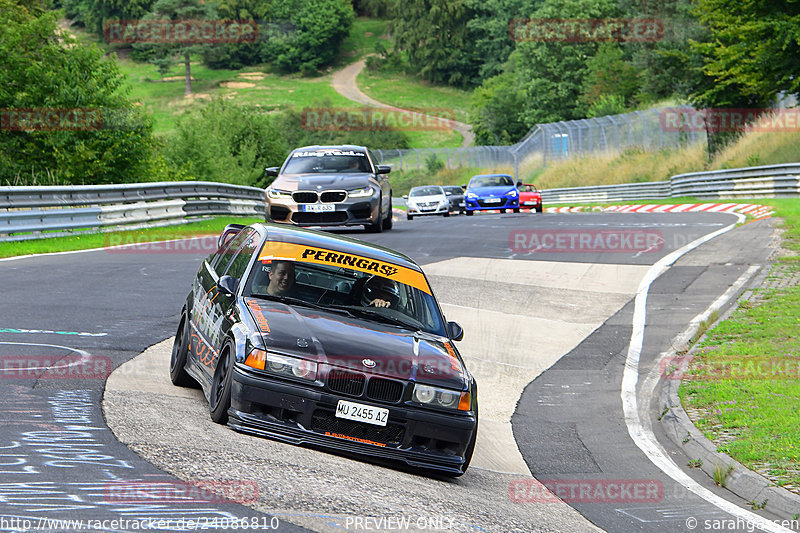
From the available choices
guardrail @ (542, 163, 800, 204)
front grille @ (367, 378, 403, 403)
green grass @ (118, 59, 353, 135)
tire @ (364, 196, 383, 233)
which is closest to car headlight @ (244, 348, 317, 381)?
front grille @ (367, 378, 403, 403)

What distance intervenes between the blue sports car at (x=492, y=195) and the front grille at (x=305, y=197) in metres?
15.8

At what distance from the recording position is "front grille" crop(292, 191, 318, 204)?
2025 centimetres

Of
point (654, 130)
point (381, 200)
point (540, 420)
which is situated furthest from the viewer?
point (654, 130)

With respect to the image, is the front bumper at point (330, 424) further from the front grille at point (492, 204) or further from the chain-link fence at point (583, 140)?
the chain-link fence at point (583, 140)

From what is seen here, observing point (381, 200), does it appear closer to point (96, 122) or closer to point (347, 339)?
point (96, 122)

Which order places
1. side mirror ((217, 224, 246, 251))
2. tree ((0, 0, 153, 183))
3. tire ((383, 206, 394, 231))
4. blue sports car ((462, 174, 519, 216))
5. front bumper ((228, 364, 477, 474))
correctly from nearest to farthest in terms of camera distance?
front bumper ((228, 364, 477, 474))
side mirror ((217, 224, 246, 251))
tire ((383, 206, 394, 231))
tree ((0, 0, 153, 183))
blue sports car ((462, 174, 519, 216))

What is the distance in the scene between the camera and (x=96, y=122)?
30469mm

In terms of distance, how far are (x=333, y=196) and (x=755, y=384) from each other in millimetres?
11630

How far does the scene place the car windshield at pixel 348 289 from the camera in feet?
25.5

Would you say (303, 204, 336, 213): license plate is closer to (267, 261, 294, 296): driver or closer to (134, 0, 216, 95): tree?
(267, 261, 294, 296): driver

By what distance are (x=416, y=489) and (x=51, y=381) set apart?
10.3ft

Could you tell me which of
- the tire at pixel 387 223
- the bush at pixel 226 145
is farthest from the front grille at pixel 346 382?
the bush at pixel 226 145

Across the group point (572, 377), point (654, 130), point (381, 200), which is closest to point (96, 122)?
point (381, 200)

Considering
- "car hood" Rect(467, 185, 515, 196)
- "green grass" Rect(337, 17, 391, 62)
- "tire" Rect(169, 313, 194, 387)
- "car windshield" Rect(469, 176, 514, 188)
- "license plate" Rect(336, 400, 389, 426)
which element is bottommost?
"green grass" Rect(337, 17, 391, 62)
